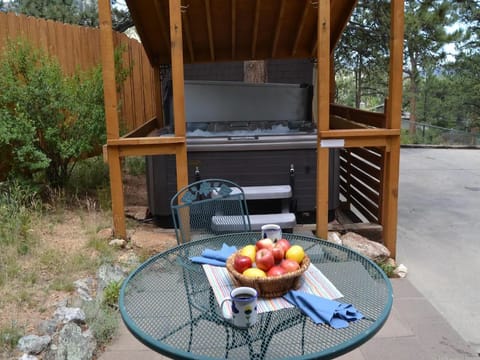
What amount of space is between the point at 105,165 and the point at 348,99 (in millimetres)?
16789

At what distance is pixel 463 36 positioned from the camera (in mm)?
11352

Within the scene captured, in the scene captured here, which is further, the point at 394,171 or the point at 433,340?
the point at 394,171

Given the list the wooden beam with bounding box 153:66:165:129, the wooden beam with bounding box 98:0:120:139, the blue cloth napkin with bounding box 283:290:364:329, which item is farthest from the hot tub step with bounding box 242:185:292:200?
the blue cloth napkin with bounding box 283:290:364:329

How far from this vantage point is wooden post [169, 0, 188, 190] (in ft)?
11.6

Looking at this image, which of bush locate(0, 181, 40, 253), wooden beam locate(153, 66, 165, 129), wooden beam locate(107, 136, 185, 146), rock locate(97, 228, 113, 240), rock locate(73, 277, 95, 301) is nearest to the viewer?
rock locate(73, 277, 95, 301)

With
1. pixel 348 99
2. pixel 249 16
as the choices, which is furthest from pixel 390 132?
pixel 348 99

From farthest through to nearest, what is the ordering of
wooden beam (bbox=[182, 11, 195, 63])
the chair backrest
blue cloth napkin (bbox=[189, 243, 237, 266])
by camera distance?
wooden beam (bbox=[182, 11, 195, 63]), the chair backrest, blue cloth napkin (bbox=[189, 243, 237, 266])

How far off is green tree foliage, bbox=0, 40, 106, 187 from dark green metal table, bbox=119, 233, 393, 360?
2602mm

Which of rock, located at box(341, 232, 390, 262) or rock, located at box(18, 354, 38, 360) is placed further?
rock, located at box(341, 232, 390, 262)

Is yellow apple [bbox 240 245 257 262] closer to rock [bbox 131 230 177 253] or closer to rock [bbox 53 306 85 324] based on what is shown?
rock [bbox 53 306 85 324]

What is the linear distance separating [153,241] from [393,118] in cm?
219

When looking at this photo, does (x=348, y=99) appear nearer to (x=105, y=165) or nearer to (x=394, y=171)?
(x=105, y=165)

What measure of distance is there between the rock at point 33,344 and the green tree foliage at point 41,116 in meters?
2.18

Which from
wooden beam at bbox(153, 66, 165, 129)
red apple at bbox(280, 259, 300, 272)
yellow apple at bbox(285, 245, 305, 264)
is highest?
wooden beam at bbox(153, 66, 165, 129)
